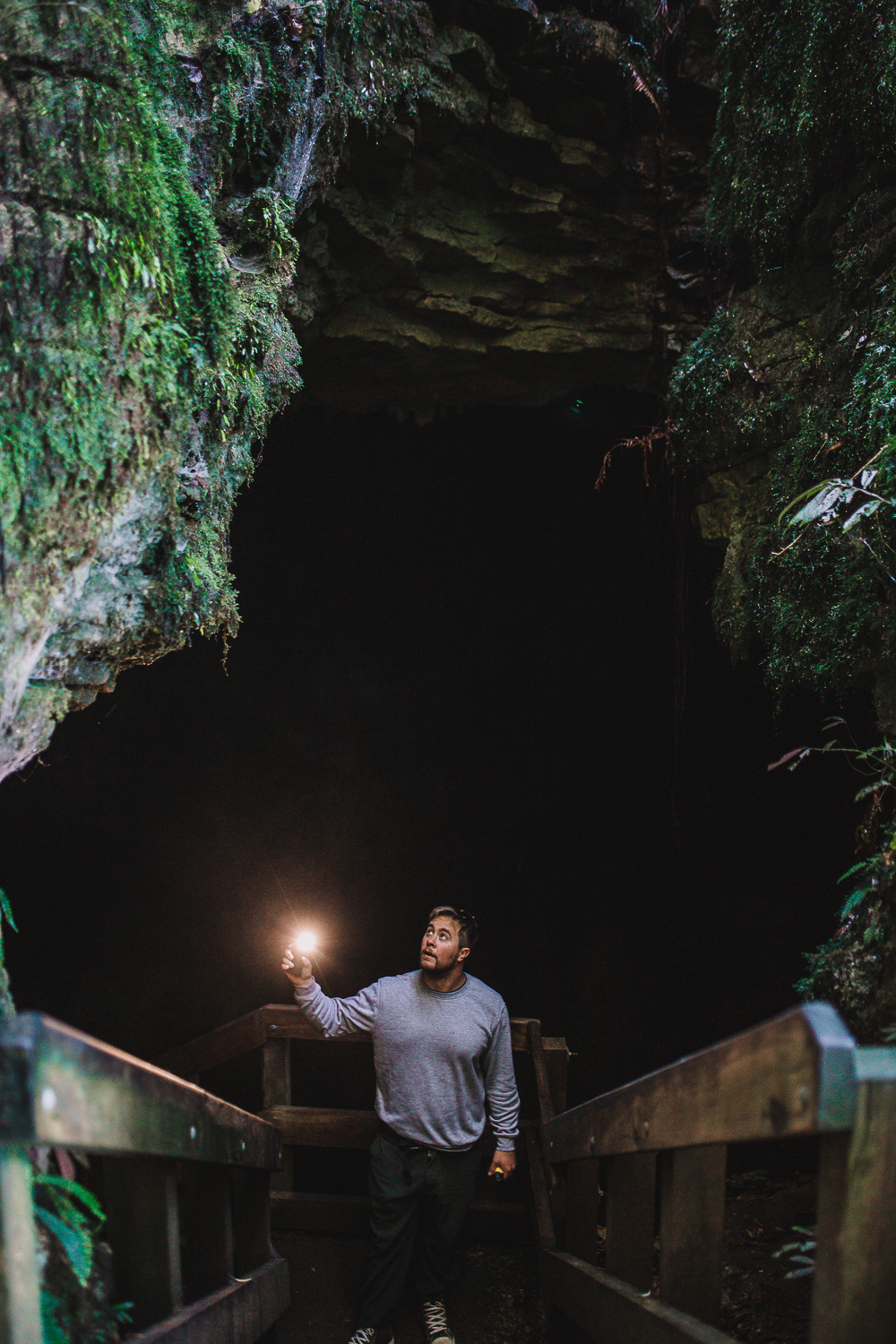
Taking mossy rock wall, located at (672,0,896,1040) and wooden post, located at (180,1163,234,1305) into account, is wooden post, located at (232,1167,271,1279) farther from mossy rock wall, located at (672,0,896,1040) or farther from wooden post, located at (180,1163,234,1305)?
mossy rock wall, located at (672,0,896,1040)

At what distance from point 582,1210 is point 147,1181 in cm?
196

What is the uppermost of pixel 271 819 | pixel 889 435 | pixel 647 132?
pixel 647 132

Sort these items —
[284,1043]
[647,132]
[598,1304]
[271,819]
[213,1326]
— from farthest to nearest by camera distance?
[271,819] < [647,132] < [284,1043] < [598,1304] < [213,1326]

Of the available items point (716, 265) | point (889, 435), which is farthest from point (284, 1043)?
point (716, 265)

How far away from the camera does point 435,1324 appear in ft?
11.3

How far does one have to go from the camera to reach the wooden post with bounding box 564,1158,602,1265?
2.96 meters

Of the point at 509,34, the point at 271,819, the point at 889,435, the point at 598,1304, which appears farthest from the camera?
the point at 271,819

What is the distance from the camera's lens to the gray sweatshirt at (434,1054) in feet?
11.2

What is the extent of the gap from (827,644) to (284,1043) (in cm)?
364

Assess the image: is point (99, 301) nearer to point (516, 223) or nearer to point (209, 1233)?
point (209, 1233)

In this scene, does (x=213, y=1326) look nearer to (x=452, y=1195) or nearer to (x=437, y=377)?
(x=452, y=1195)

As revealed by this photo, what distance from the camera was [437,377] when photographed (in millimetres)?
6926

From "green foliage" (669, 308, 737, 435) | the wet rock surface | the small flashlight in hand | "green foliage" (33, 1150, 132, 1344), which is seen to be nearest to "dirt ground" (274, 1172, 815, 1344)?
the small flashlight in hand

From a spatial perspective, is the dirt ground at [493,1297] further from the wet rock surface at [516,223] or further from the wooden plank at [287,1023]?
the wet rock surface at [516,223]
